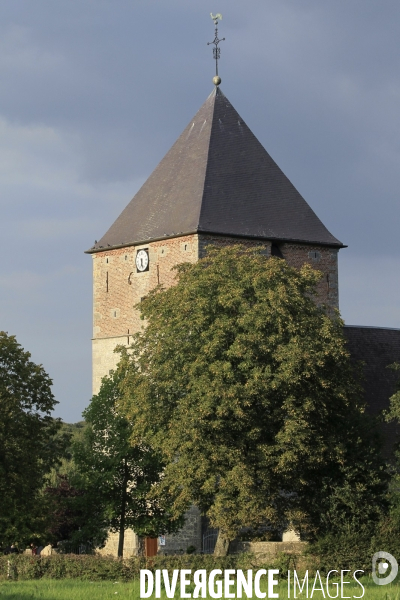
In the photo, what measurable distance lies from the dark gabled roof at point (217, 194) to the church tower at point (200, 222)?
0.16 ft

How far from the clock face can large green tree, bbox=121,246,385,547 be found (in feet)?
32.7

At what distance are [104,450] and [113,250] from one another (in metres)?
9.91

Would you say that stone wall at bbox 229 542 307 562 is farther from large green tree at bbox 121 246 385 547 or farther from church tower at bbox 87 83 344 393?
church tower at bbox 87 83 344 393

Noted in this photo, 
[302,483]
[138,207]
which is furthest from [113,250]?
[302,483]

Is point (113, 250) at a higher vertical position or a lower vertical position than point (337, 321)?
higher

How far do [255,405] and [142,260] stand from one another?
13.3 metres

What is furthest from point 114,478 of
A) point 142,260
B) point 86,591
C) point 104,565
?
point 86,591

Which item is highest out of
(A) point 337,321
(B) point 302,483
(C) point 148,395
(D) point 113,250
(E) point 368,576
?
(D) point 113,250

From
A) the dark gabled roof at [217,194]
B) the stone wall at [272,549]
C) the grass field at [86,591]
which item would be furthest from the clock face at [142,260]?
the grass field at [86,591]

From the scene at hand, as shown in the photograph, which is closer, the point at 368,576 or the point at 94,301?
the point at 368,576

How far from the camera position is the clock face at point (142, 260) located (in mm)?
43919

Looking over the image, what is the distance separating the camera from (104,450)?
38.3m

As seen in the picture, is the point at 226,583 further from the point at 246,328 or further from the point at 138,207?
the point at 138,207

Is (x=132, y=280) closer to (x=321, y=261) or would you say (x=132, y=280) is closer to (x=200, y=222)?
(x=200, y=222)
